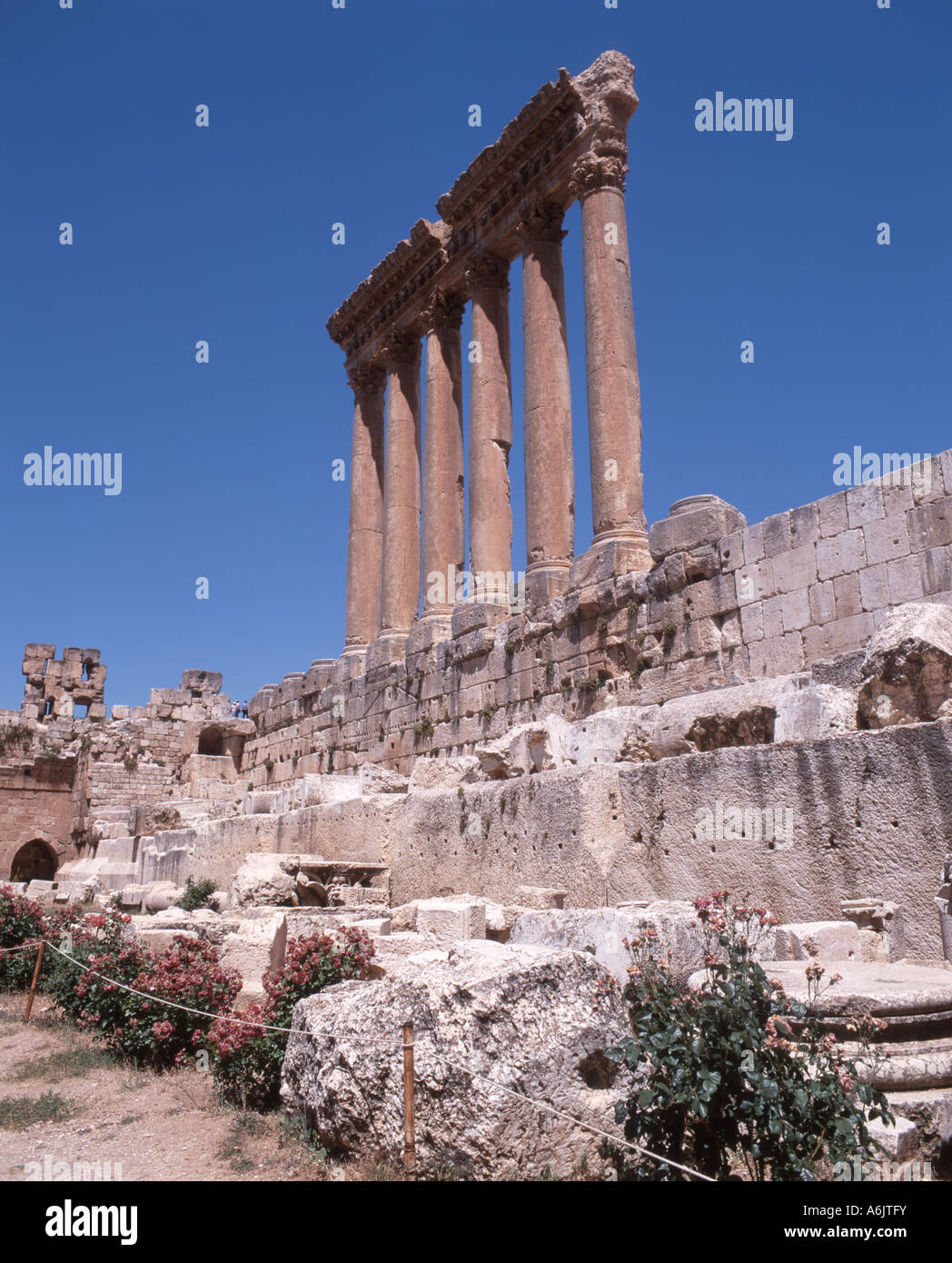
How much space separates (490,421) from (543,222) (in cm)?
354

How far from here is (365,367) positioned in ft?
74.9

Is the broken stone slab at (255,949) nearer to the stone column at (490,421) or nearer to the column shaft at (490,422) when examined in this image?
the stone column at (490,421)

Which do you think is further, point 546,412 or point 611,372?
point 546,412

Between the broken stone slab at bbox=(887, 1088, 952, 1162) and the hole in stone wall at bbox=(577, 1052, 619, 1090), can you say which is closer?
the broken stone slab at bbox=(887, 1088, 952, 1162)

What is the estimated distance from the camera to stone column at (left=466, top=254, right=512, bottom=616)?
16.9 m

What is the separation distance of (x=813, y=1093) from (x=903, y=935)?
8.43 ft

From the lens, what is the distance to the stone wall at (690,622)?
906cm

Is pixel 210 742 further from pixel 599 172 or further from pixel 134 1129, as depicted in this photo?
pixel 134 1129

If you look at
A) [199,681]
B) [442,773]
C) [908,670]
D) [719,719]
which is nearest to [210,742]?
[199,681]

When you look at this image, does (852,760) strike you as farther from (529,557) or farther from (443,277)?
(443,277)

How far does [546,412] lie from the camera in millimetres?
15711

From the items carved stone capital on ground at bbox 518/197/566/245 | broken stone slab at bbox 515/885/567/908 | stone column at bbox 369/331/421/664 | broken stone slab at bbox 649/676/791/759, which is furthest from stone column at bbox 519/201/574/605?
broken stone slab at bbox 515/885/567/908

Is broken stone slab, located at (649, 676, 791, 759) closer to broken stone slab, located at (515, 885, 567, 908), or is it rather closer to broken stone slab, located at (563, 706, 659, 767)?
broken stone slab, located at (563, 706, 659, 767)

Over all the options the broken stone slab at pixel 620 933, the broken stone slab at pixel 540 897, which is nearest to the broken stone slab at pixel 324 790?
the broken stone slab at pixel 540 897
